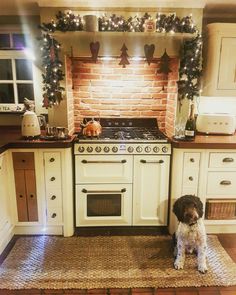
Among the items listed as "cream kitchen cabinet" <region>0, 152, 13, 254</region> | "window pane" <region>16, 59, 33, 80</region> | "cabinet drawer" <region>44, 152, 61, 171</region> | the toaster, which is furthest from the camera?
"window pane" <region>16, 59, 33, 80</region>

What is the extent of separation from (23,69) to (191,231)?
8.32ft

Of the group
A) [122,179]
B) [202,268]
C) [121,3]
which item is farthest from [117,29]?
[202,268]

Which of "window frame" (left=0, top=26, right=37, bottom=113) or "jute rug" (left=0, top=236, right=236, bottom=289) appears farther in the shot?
"window frame" (left=0, top=26, right=37, bottom=113)

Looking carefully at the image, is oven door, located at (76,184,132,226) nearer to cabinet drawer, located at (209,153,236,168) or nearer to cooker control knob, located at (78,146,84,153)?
cooker control knob, located at (78,146,84,153)

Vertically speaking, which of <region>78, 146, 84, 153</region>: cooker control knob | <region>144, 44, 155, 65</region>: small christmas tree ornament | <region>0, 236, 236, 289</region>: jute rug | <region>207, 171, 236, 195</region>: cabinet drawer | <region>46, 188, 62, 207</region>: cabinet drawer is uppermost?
<region>144, 44, 155, 65</region>: small christmas tree ornament

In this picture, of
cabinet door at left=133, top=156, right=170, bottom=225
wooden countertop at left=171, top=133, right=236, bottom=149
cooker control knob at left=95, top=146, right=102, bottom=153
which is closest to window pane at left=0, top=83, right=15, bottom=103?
cooker control knob at left=95, top=146, right=102, bottom=153

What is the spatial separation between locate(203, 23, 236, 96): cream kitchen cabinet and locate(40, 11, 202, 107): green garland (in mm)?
228

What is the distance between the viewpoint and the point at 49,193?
2594mm

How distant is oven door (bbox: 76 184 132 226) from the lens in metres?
2.64

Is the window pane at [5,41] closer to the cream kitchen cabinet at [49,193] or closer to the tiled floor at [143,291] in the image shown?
the cream kitchen cabinet at [49,193]

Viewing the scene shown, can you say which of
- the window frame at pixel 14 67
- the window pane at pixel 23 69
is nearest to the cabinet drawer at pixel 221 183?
the window frame at pixel 14 67

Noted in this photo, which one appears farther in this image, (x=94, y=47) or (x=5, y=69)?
(x=5, y=69)

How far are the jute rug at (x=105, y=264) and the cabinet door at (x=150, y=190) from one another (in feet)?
0.67

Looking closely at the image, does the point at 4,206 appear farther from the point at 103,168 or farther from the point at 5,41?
the point at 5,41
